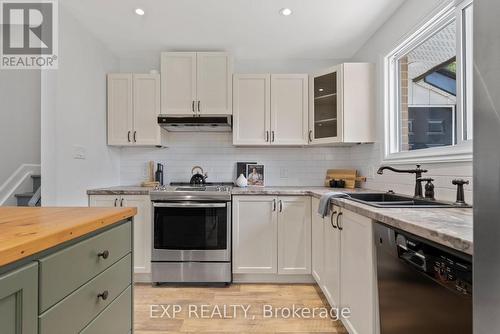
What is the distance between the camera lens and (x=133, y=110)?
119 inches

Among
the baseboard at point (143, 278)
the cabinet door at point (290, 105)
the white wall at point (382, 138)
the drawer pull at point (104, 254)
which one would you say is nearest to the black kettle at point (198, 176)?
the cabinet door at point (290, 105)

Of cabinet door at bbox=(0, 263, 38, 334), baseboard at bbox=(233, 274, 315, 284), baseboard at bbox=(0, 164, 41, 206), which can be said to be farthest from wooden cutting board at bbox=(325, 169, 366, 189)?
baseboard at bbox=(0, 164, 41, 206)

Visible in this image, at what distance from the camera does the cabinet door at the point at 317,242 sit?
2347 mm

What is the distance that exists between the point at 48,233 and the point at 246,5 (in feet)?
7.10

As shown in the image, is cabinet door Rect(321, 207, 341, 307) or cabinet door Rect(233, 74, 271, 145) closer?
cabinet door Rect(321, 207, 341, 307)

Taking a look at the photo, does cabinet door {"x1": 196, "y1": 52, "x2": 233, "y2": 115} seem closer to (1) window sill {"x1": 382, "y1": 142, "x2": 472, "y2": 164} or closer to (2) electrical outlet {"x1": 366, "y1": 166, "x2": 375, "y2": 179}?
(2) electrical outlet {"x1": 366, "y1": 166, "x2": 375, "y2": 179}

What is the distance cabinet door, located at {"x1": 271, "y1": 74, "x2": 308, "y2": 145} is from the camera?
120 inches

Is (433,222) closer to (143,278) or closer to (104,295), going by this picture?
(104,295)

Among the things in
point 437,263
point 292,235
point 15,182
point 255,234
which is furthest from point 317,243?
point 15,182

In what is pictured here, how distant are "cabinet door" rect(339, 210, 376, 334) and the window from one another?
28.7 inches

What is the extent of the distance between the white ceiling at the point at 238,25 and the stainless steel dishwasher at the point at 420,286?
75.7 inches

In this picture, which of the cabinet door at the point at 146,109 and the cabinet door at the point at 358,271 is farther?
the cabinet door at the point at 146,109

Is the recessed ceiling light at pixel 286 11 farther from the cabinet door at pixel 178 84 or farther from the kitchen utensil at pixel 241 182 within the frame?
the kitchen utensil at pixel 241 182

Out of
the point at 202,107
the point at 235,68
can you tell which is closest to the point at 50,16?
the point at 202,107
